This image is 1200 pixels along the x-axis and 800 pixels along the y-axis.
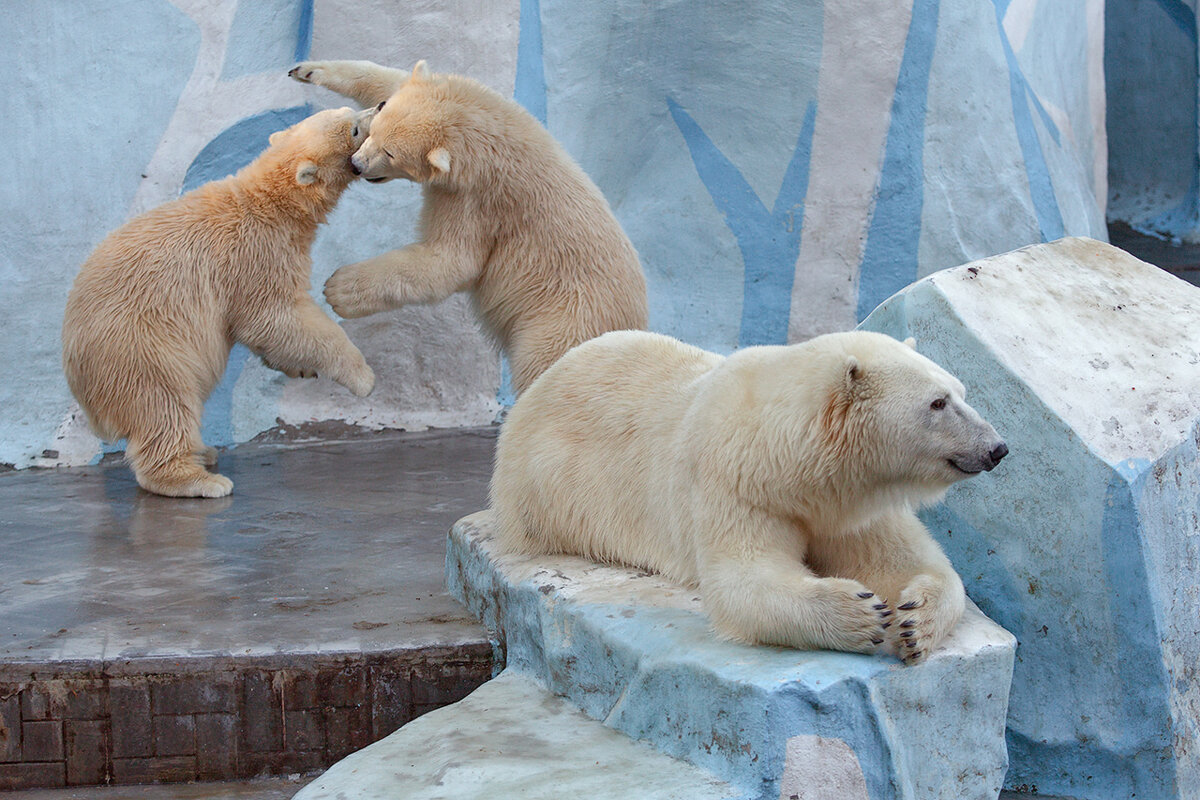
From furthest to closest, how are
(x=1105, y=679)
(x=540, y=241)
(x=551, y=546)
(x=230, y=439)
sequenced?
(x=230, y=439)
(x=540, y=241)
(x=551, y=546)
(x=1105, y=679)

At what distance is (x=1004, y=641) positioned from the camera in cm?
226

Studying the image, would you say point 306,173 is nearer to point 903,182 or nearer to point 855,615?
point 855,615

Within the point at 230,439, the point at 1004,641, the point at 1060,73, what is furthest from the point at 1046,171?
the point at 1004,641

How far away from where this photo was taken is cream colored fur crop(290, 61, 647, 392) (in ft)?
13.4

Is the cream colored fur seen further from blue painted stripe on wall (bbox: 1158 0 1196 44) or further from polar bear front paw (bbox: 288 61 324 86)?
blue painted stripe on wall (bbox: 1158 0 1196 44)

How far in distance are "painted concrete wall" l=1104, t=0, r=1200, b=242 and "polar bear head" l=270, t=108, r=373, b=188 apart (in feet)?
20.4

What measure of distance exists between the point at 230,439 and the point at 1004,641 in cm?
432

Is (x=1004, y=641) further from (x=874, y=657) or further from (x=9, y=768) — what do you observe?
(x=9, y=768)

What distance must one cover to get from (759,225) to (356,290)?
302 cm

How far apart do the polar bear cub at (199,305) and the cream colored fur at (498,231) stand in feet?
1.63

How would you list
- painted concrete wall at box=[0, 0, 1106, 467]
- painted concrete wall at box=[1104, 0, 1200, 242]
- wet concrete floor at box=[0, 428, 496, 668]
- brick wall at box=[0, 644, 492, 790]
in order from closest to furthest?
brick wall at box=[0, 644, 492, 790] < wet concrete floor at box=[0, 428, 496, 668] < painted concrete wall at box=[0, 0, 1106, 467] < painted concrete wall at box=[1104, 0, 1200, 242]

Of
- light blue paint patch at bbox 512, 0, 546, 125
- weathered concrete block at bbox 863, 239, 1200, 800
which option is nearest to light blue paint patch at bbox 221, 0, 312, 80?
light blue paint patch at bbox 512, 0, 546, 125

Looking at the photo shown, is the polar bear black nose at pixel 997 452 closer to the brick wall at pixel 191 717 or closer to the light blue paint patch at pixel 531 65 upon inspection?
the brick wall at pixel 191 717

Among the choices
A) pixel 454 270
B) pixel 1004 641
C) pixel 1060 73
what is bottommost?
pixel 1004 641
